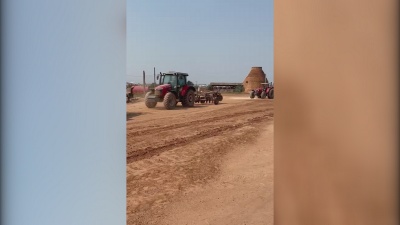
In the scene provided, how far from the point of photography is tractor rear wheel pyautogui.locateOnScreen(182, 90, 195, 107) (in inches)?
348

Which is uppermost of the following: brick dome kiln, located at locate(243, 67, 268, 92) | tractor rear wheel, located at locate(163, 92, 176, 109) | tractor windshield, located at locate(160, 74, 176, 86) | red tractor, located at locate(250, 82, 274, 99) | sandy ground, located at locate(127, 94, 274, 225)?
brick dome kiln, located at locate(243, 67, 268, 92)

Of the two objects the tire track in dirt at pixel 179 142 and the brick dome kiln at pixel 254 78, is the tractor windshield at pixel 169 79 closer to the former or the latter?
the tire track in dirt at pixel 179 142

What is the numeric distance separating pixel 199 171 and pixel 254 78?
18.0 m

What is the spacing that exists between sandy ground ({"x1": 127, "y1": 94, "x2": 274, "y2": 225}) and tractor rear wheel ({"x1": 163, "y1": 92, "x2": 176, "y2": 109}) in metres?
1.32

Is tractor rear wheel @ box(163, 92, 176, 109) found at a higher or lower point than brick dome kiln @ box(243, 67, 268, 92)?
lower

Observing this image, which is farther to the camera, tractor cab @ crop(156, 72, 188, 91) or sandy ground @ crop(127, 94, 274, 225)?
tractor cab @ crop(156, 72, 188, 91)

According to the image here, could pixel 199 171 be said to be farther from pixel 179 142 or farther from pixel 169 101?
pixel 169 101

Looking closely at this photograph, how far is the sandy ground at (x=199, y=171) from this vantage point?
282 centimetres
